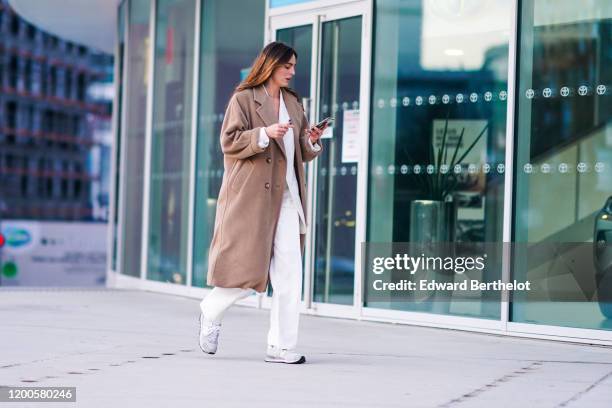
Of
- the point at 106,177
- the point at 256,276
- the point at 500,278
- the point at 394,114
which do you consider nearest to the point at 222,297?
the point at 256,276

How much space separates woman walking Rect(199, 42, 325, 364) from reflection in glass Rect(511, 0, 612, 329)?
2.48 metres

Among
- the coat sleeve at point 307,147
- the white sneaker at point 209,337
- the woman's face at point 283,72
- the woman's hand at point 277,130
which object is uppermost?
the woman's face at point 283,72

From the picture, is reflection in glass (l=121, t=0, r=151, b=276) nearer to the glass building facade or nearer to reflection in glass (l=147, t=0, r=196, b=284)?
reflection in glass (l=147, t=0, r=196, b=284)

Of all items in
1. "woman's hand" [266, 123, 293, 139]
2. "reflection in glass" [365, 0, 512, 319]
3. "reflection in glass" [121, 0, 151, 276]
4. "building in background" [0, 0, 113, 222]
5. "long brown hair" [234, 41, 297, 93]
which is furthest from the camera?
"building in background" [0, 0, 113, 222]

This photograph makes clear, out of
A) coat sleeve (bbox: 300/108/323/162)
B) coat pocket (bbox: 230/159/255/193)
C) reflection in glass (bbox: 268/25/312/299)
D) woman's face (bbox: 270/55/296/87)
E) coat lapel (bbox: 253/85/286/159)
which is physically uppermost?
reflection in glass (bbox: 268/25/312/299)

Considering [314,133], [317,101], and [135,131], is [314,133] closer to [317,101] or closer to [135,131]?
[317,101]

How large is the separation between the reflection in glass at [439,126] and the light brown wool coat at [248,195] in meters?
2.67

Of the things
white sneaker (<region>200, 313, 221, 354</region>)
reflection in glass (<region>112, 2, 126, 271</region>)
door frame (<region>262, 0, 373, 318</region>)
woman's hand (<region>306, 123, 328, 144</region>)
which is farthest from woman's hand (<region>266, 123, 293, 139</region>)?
reflection in glass (<region>112, 2, 126, 271</region>)

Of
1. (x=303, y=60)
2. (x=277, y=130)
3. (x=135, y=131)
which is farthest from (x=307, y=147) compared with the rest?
(x=135, y=131)

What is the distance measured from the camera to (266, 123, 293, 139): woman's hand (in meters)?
6.20

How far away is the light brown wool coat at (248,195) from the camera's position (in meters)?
6.43

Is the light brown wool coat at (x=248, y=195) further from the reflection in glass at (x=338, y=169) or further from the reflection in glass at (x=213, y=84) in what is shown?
the reflection in glass at (x=213, y=84)

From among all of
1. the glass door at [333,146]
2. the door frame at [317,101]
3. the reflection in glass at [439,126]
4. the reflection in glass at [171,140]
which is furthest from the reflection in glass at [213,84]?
the reflection in glass at [439,126]

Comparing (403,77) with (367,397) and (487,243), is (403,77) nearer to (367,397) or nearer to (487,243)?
(487,243)
